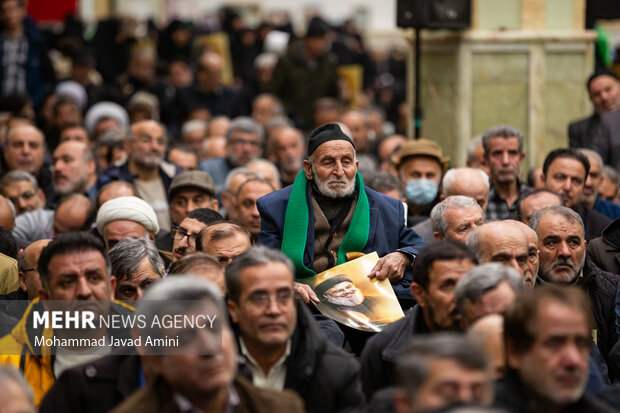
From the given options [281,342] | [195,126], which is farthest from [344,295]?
[195,126]

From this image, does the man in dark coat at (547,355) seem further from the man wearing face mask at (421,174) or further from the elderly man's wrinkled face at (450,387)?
the man wearing face mask at (421,174)

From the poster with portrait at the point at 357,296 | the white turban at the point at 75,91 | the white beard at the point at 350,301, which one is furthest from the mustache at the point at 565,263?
the white turban at the point at 75,91

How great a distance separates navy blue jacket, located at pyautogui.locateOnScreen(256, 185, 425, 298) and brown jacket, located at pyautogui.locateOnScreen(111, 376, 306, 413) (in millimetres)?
2333

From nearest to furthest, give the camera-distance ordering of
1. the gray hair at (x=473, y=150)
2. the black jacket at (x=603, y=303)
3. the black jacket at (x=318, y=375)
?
the black jacket at (x=318, y=375), the black jacket at (x=603, y=303), the gray hair at (x=473, y=150)

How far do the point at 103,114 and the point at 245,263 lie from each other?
328 inches

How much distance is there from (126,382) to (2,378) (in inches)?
32.3

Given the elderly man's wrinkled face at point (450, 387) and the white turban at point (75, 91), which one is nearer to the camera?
the elderly man's wrinkled face at point (450, 387)

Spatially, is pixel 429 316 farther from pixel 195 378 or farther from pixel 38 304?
pixel 38 304

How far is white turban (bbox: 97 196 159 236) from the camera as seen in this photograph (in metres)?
7.08

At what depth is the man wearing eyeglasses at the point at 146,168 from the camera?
9.38 metres

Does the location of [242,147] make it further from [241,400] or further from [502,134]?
[241,400]

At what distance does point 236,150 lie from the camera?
34.6 feet

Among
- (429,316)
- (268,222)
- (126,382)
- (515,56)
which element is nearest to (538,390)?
(429,316)

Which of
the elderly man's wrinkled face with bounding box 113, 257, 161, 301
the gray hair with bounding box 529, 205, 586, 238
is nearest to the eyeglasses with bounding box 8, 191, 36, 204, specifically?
the elderly man's wrinkled face with bounding box 113, 257, 161, 301
